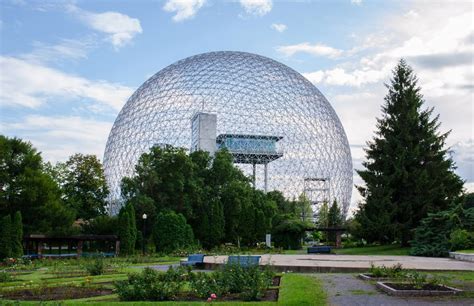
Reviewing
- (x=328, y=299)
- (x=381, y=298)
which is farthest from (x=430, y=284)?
(x=328, y=299)

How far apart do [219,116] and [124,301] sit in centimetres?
5396

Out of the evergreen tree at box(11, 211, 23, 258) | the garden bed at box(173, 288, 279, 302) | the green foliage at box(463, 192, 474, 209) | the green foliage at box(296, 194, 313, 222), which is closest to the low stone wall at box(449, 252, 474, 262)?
the green foliage at box(463, 192, 474, 209)

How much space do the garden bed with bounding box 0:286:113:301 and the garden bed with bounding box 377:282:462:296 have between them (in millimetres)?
7008

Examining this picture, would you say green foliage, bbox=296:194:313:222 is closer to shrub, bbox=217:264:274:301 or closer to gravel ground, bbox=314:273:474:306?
gravel ground, bbox=314:273:474:306

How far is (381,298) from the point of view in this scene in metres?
12.3

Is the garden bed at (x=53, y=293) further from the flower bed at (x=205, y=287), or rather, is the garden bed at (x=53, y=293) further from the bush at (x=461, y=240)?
the bush at (x=461, y=240)

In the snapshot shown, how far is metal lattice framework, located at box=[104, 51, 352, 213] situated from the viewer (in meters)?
66.8

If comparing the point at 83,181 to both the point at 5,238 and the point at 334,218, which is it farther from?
the point at 334,218

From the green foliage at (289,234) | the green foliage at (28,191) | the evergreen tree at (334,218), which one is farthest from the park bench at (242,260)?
the evergreen tree at (334,218)

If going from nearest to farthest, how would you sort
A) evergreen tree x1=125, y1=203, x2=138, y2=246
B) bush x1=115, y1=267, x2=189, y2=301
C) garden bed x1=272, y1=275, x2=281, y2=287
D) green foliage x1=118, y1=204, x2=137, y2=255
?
bush x1=115, y1=267, x2=189, y2=301
garden bed x1=272, y1=275, x2=281, y2=287
green foliage x1=118, y1=204, x2=137, y2=255
evergreen tree x1=125, y1=203, x2=138, y2=246

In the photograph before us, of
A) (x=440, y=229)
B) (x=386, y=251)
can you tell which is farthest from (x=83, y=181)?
(x=440, y=229)

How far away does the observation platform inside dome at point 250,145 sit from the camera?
214 ft

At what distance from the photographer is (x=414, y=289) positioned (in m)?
13.2

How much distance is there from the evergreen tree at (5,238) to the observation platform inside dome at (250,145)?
33.1 metres
